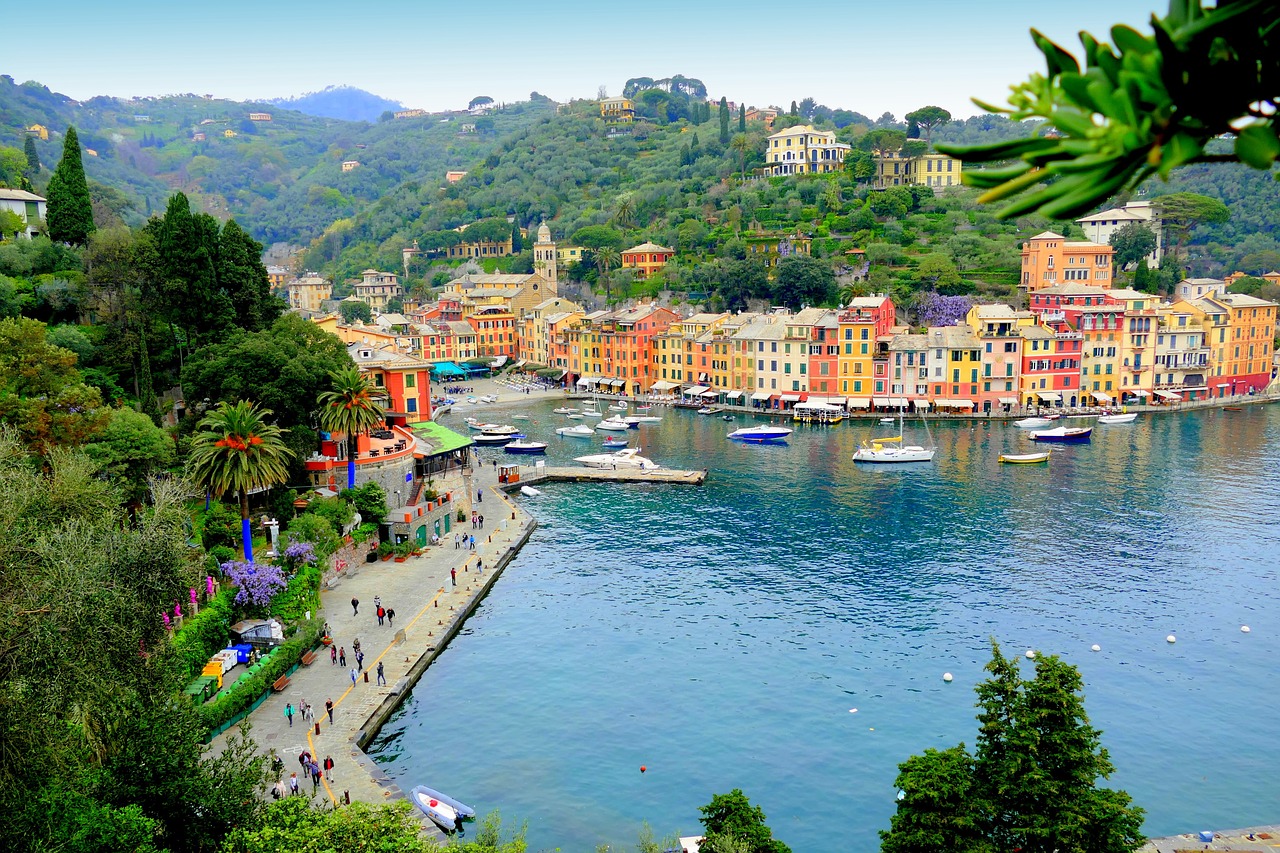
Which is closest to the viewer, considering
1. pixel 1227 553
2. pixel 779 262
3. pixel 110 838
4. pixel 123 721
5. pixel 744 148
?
pixel 110 838

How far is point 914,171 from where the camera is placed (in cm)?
12488

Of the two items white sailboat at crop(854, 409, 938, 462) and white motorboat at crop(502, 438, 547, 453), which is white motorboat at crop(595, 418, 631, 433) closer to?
white motorboat at crop(502, 438, 547, 453)

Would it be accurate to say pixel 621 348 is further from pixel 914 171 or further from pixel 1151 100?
pixel 1151 100

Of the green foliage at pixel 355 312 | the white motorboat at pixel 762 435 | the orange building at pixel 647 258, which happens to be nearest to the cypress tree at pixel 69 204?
the white motorboat at pixel 762 435

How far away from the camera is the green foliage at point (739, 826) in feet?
63.5

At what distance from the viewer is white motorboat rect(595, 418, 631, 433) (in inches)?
3043

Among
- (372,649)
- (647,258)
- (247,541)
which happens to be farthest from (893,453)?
(647,258)

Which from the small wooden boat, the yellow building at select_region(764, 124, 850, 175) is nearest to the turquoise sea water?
the small wooden boat

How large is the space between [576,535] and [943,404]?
42603 mm

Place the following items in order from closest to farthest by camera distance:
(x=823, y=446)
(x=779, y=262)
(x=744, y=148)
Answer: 1. (x=823, y=446)
2. (x=779, y=262)
3. (x=744, y=148)

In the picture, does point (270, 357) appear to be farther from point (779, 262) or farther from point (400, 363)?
point (779, 262)

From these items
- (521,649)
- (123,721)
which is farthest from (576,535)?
(123,721)

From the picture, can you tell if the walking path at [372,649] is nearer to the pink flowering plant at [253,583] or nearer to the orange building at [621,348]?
the pink flowering plant at [253,583]

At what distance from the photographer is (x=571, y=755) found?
2811 cm
